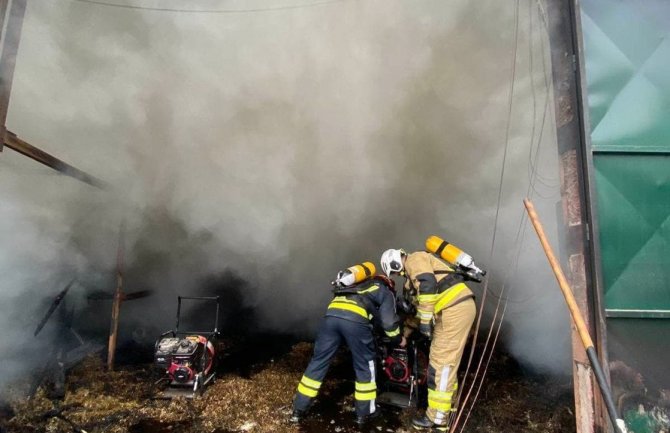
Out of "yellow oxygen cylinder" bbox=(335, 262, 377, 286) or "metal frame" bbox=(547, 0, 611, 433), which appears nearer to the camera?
"metal frame" bbox=(547, 0, 611, 433)

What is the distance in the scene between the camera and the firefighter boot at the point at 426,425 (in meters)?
3.56

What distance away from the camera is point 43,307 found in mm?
4875

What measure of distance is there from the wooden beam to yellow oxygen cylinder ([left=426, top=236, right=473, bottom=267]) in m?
4.55

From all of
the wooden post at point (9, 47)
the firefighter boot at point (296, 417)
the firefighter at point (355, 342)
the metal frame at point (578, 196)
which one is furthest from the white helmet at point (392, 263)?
the wooden post at point (9, 47)

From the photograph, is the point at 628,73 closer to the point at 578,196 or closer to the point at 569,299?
the point at 578,196

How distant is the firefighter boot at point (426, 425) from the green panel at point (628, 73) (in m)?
3.09

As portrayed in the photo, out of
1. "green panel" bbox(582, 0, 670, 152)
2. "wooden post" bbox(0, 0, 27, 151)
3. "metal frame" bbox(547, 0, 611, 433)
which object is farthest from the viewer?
"wooden post" bbox(0, 0, 27, 151)

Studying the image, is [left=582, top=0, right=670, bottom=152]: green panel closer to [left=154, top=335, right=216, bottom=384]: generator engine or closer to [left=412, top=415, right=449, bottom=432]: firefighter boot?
[left=412, top=415, right=449, bottom=432]: firefighter boot

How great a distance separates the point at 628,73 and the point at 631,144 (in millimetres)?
707

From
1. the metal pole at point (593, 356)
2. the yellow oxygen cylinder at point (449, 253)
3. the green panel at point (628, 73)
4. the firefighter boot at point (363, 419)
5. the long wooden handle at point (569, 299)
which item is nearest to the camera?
the metal pole at point (593, 356)

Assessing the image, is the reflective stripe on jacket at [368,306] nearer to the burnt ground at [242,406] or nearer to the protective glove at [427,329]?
the protective glove at [427,329]

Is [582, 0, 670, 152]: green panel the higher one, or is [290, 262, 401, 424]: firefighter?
[582, 0, 670, 152]: green panel

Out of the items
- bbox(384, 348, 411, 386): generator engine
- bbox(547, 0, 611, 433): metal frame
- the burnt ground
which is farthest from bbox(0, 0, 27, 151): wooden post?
bbox(547, 0, 611, 433): metal frame

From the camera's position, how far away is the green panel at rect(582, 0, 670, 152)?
10.7 ft
